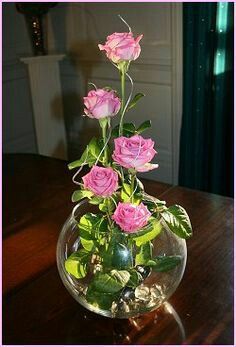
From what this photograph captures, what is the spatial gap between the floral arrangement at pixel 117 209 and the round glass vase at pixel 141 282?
0.01m

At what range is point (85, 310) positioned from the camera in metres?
0.79

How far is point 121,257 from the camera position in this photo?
27.3 inches

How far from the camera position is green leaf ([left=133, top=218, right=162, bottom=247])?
27.2 inches

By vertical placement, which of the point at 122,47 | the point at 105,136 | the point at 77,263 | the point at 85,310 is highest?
the point at 122,47

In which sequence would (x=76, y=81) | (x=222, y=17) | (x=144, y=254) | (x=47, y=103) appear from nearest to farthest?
(x=144, y=254)
(x=222, y=17)
(x=47, y=103)
(x=76, y=81)

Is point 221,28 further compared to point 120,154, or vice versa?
point 221,28

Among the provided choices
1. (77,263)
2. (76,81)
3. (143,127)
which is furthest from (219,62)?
(77,263)

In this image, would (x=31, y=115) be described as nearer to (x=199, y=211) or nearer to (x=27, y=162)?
(x=27, y=162)

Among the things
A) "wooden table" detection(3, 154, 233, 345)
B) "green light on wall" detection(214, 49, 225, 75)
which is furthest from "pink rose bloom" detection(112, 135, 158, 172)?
"green light on wall" detection(214, 49, 225, 75)

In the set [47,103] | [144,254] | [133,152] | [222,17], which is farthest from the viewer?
[47,103]

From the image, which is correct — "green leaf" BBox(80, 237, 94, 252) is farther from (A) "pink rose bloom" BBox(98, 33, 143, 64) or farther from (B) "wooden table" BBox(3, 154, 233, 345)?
(A) "pink rose bloom" BBox(98, 33, 143, 64)

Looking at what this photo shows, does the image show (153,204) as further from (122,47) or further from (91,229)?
(122,47)

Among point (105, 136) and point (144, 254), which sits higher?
point (105, 136)

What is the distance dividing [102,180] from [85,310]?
288 mm
